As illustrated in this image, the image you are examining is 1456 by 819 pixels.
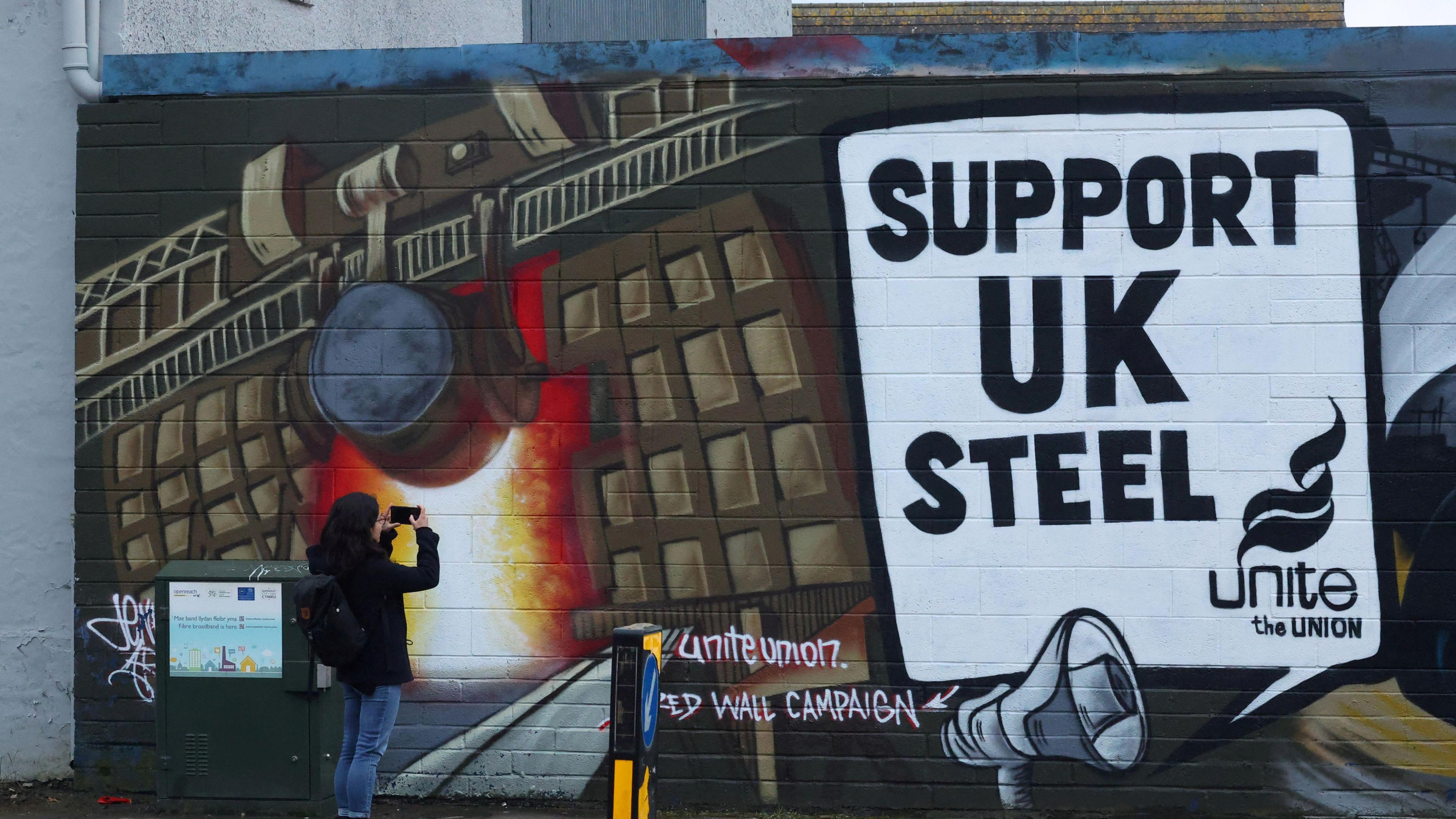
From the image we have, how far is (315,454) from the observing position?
6.06m

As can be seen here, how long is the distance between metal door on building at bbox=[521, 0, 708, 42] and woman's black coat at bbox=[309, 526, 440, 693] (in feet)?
20.5

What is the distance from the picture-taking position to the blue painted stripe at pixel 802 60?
5.71 m

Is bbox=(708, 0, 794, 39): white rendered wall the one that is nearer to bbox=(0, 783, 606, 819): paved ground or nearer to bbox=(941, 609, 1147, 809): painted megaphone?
bbox=(941, 609, 1147, 809): painted megaphone

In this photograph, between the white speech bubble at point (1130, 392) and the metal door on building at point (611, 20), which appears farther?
the metal door on building at point (611, 20)

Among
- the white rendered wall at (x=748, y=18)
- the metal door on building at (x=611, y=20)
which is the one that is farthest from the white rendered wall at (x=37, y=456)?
the white rendered wall at (x=748, y=18)

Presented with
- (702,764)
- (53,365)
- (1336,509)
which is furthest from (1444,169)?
(53,365)

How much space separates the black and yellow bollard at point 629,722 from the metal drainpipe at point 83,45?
408 centimetres

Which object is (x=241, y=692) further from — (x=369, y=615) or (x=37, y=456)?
(x=37, y=456)

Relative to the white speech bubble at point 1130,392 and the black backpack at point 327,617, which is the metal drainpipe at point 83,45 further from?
the white speech bubble at point 1130,392

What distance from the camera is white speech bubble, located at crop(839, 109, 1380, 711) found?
5.71 m

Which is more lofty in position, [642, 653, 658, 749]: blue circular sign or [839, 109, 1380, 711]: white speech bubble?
[839, 109, 1380, 711]: white speech bubble

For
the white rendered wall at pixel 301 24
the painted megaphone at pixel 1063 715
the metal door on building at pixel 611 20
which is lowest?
the painted megaphone at pixel 1063 715

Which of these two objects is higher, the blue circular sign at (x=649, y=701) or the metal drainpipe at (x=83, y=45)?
the metal drainpipe at (x=83, y=45)

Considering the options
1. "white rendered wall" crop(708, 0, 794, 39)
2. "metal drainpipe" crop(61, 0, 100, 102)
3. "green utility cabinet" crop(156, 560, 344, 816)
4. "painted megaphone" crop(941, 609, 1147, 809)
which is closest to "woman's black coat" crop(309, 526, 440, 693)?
"green utility cabinet" crop(156, 560, 344, 816)
